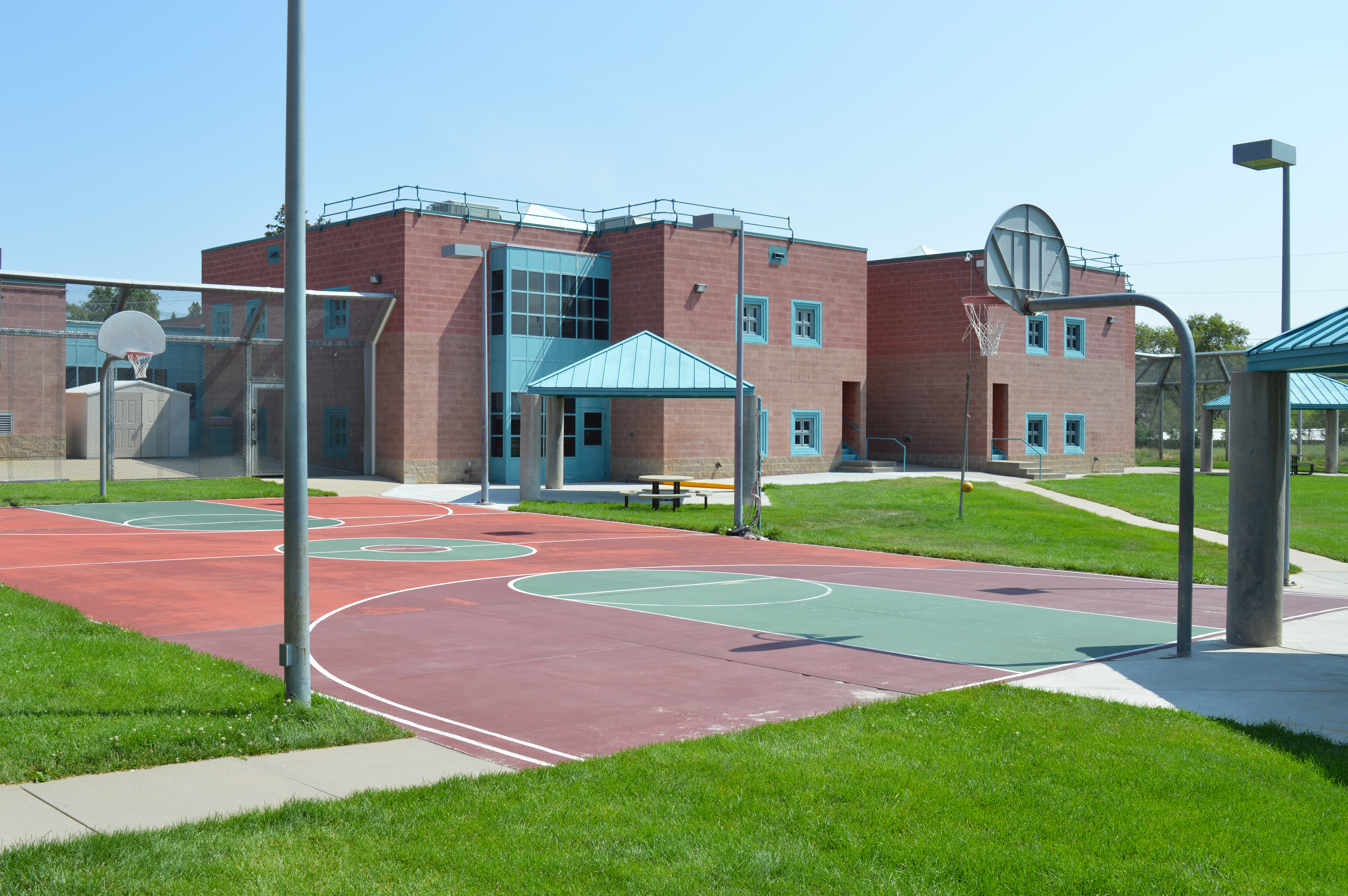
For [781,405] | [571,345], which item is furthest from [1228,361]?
[571,345]

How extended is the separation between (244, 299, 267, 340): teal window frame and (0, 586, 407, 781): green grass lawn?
26834 mm

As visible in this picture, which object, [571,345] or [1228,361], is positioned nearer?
[571,345]

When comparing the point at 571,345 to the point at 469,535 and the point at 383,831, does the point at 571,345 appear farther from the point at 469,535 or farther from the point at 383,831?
the point at 383,831

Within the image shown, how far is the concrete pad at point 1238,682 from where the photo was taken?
910 cm

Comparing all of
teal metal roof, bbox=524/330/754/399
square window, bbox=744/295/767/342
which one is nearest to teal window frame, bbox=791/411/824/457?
square window, bbox=744/295/767/342

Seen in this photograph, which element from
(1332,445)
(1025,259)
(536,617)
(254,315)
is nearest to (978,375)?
(1332,445)

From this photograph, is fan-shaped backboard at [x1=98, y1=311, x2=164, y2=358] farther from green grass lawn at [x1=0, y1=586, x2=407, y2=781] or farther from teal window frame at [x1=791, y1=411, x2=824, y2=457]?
green grass lawn at [x1=0, y1=586, x2=407, y2=781]

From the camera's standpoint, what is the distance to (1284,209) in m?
17.9

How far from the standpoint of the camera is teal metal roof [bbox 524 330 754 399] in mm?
30550

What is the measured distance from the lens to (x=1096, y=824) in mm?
6234

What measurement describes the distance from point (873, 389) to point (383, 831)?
4422cm

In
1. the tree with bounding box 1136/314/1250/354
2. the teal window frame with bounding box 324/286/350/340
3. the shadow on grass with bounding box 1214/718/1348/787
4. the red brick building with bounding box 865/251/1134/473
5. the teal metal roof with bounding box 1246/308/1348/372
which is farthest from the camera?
the tree with bounding box 1136/314/1250/354

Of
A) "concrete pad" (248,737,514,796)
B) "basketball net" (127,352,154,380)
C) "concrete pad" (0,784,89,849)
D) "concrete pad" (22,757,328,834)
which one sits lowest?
"concrete pad" (248,737,514,796)

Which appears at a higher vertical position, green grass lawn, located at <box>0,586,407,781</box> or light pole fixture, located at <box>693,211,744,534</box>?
light pole fixture, located at <box>693,211,744,534</box>
